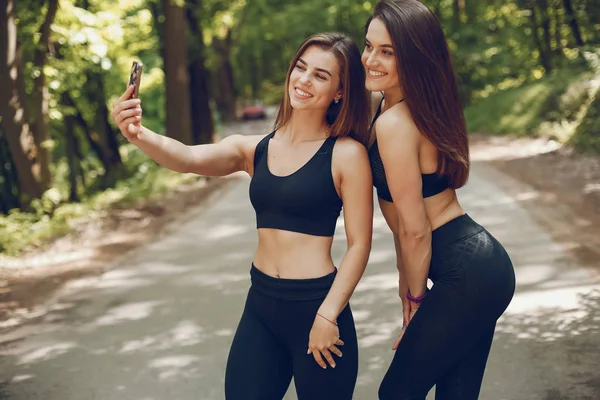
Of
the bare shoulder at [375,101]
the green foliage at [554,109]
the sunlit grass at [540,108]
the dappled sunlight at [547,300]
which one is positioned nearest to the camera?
the bare shoulder at [375,101]

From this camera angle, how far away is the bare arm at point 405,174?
2.87 metres

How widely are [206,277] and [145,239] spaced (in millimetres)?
2754

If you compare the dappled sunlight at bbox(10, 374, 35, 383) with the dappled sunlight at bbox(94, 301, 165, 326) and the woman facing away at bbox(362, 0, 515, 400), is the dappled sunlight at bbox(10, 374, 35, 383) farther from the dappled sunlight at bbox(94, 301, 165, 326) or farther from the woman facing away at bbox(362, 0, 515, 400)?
the woman facing away at bbox(362, 0, 515, 400)

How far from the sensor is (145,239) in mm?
11172

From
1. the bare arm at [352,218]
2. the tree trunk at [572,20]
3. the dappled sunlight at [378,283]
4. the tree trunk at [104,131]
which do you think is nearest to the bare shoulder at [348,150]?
the bare arm at [352,218]

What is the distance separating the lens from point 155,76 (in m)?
24.7

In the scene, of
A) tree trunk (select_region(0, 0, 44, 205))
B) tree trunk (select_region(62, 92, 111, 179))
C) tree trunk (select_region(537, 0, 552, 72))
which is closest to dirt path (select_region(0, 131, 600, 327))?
tree trunk (select_region(0, 0, 44, 205))

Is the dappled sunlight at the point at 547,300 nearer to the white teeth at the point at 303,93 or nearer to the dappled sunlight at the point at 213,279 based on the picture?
the dappled sunlight at the point at 213,279

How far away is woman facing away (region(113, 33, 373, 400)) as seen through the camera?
2980mm

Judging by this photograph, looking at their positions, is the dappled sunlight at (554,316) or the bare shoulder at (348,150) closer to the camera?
the bare shoulder at (348,150)

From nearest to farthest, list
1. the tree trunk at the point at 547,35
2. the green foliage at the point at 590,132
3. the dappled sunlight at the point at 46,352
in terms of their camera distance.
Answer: the dappled sunlight at the point at 46,352, the green foliage at the point at 590,132, the tree trunk at the point at 547,35

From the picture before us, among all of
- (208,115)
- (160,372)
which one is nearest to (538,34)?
(208,115)

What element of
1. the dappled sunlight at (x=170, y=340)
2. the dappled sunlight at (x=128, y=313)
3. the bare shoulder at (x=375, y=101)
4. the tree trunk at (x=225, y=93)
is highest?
the bare shoulder at (x=375, y=101)

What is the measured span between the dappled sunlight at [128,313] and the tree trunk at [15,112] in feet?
21.5
